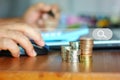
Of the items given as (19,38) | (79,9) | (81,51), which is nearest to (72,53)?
(81,51)

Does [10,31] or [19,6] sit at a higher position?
[10,31]

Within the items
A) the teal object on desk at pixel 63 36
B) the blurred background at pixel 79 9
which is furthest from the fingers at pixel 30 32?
the blurred background at pixel 79 9

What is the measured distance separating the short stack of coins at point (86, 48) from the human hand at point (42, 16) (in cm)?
81

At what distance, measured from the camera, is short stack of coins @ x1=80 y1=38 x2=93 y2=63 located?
571mm

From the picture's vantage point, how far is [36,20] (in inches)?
57.2

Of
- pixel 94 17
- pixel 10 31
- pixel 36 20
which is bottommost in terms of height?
pixel 94 17

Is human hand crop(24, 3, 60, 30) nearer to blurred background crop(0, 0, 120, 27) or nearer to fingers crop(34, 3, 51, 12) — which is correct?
fingers crop(34, 3, 51, 12)

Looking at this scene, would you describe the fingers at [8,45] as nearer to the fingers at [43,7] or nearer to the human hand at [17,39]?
the human hand at [17,39]

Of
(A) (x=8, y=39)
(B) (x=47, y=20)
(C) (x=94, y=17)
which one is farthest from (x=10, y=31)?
(C) (x=94, y=17)

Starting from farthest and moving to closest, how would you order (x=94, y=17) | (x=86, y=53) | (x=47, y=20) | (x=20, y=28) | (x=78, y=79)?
1. (x=94, y=17)
2. (x=47, y=20)
3. (x=20, y=28)
4. (x=86, y=53)
5. (x=78, y=79)

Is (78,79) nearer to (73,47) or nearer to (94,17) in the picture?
(73,47)

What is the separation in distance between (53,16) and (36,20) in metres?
0.07

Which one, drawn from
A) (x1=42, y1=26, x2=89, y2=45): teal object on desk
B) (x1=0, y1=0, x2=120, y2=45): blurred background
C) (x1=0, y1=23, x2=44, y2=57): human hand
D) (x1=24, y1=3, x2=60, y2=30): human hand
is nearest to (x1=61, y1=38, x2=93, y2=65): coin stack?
(x1=0, y1=23, x2=44, y2=57): human hand

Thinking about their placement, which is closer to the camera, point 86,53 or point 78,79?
point 78,79
